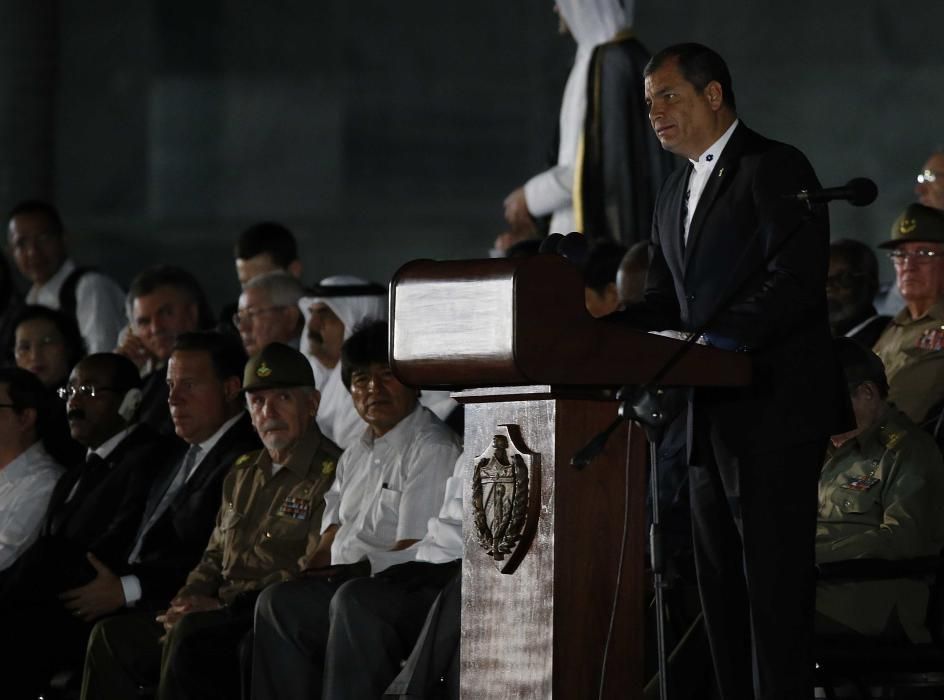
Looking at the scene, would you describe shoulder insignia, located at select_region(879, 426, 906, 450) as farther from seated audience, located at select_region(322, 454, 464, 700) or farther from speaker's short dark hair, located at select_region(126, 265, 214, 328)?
speaker's short dark hair, located at select_region(126, 265, 214, 328)

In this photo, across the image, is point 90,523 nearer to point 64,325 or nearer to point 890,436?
point 64,325

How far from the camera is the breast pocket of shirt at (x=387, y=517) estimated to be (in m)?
4.75

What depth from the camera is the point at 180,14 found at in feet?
31.7

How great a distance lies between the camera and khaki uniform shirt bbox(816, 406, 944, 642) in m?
4.01

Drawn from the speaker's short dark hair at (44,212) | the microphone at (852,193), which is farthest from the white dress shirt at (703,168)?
the speaker's short dark hair at (44,212)

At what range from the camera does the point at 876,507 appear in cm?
420

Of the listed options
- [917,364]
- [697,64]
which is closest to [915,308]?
[917,364]

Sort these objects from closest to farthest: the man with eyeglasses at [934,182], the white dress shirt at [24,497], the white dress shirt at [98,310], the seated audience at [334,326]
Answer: the white dress shirt at [24,497] → the man with eyeglasses at [934,182] → the seated audience at [334,326] → the white dress shirt at [98,310]

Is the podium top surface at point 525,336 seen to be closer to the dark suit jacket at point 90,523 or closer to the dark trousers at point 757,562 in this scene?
the dark trousers at point 757,562

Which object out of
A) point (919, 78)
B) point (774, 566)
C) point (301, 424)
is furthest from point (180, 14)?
point (774, 566)

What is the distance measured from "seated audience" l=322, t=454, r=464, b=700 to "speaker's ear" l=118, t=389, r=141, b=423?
1.68 metres

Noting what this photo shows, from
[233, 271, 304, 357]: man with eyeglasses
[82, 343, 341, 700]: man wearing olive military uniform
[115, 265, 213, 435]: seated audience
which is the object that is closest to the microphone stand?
[82, 343, 341, 700]: man wearing olive military uniform

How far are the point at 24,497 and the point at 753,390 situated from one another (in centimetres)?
329

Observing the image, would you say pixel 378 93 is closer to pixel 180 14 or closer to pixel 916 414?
pixel 180 14
